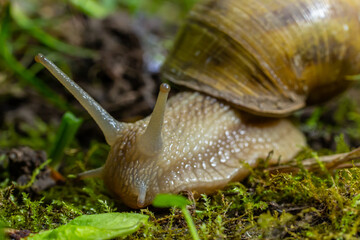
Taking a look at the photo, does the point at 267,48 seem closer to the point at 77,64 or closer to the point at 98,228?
A: the point at 98,228

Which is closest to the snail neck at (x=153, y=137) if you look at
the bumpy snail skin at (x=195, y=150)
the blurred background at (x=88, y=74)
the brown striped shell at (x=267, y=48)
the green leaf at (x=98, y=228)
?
the bumpy snail skin at (x=195, y=150)

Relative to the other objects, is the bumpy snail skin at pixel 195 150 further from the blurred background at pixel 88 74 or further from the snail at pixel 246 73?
the blurred background at pixel 88 74

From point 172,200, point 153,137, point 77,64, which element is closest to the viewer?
point 172,200

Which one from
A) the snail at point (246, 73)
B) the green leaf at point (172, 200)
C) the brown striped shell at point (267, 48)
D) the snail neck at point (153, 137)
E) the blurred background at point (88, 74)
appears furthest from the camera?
the blurred background at point (88, 74)

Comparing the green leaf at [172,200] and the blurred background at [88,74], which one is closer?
the green leaf at [172,200]

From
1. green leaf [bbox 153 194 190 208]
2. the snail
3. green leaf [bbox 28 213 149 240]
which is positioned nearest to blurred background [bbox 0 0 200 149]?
the snail

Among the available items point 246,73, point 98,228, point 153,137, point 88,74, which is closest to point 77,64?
point 88,74

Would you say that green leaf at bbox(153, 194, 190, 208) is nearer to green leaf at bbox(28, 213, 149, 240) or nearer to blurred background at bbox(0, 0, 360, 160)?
green leaf at bbox(28, 213, 149, 240)
